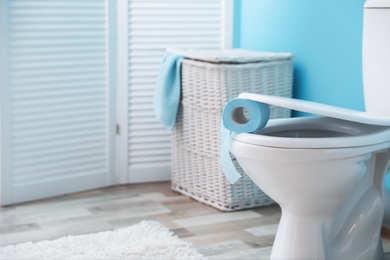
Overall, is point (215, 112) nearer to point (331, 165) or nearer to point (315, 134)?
point (315, 134)

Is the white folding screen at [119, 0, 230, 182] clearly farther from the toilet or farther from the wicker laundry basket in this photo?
the toilet

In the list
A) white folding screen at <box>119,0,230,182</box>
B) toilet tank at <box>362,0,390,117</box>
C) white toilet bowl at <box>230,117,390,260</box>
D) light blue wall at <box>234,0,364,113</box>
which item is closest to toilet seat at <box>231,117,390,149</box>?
white toilet bowl at <box>230,117,390,260</box>

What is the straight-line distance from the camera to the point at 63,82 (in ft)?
9.77

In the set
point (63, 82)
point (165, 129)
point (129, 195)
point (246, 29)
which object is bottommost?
point (129, 195)

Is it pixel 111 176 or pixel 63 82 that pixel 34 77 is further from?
pixel 111 176

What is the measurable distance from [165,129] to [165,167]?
19cm

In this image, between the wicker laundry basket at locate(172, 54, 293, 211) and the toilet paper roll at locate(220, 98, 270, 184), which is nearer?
the toilet paper roll at locate(220, 98, 270, 184)

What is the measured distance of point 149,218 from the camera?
2746 millimetres

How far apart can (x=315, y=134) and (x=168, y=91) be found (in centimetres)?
89

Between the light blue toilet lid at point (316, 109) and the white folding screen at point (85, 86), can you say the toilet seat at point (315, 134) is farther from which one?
the white folding screen at point (85, 86)

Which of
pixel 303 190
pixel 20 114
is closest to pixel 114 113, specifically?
pixel 20 114

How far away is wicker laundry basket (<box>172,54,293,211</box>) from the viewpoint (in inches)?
110

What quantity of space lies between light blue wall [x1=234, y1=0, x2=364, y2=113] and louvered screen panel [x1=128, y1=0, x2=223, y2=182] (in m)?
0.21

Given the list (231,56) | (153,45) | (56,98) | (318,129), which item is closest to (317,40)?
(231,56)
